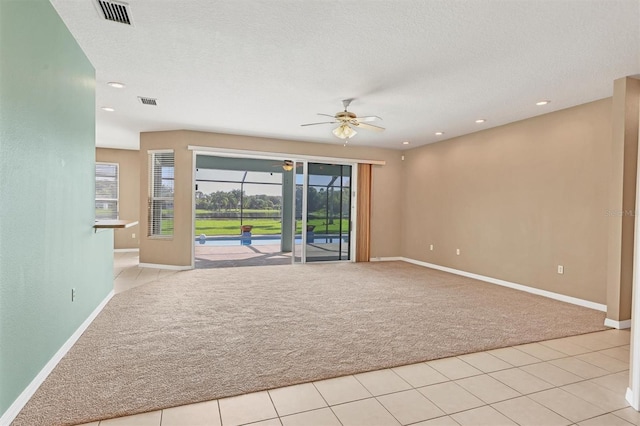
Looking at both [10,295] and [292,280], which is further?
[292,280]

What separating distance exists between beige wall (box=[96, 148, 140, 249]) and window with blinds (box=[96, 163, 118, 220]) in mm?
128

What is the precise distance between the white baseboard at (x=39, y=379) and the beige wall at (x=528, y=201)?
225 inches

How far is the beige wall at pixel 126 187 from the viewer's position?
843 cm

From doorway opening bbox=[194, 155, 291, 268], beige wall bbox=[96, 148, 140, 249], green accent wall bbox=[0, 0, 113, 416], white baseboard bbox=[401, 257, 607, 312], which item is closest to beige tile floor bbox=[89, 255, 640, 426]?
green accent wall bbox=[0, 0, 113, 416]

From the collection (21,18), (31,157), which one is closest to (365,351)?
(31,157)

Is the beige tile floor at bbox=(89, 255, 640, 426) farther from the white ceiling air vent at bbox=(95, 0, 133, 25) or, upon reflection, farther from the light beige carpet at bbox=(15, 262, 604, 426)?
the white ceiling air vent at bbox=(95, 0, 133, 25)

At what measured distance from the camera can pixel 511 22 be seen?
2.57 metres

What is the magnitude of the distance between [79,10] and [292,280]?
4.30 meters

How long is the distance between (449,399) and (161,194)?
6180 mm

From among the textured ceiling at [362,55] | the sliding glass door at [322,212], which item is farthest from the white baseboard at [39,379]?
the sliding glass door at [322,212]

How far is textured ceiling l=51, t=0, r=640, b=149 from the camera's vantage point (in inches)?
97.0

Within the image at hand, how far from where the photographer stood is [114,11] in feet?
8.22

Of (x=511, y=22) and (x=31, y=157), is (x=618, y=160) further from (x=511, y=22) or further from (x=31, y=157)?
(x=31, y=157)

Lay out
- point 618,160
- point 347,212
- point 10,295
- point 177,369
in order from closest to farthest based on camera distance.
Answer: point 10,295 → point 177,369 → point 618,160 → point 347,212
